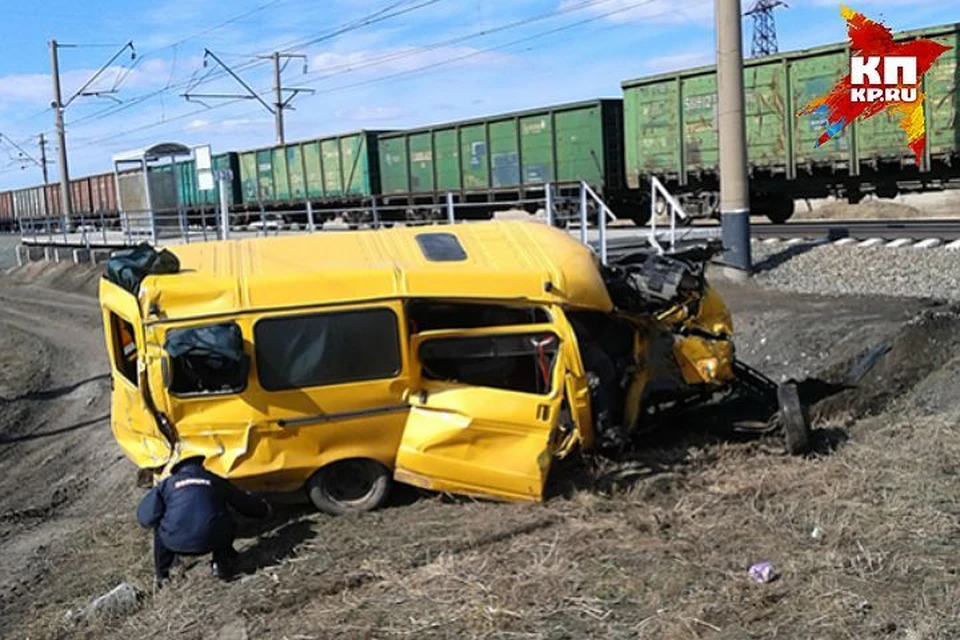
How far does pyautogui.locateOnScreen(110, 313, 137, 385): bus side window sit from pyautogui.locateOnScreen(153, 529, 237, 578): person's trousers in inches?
62.1

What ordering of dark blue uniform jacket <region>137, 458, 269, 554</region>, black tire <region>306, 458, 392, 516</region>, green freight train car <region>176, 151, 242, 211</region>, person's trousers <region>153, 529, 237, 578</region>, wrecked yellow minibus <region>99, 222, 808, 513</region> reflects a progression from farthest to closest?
green freight train car <region>176, 151, 242, 211</region>
black tire <region>306, 458, 392, 516</region>
wrecked yellow minibus <region>99, 222, 808, 513</region>
person's trousers <region>153, 529, 237, 578</region>
dark blue uniform jacket <region>137, 458, 269, 554</region>

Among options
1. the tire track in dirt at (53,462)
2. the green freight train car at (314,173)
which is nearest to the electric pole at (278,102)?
the green freight train car at (314,173)

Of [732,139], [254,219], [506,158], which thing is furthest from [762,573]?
[254,219]

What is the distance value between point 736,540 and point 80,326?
60.4ft

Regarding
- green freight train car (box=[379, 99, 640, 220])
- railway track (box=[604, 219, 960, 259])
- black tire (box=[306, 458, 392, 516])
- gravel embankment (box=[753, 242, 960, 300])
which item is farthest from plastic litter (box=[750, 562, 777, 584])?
green freight train car (box=[379, 99, 640, 220])

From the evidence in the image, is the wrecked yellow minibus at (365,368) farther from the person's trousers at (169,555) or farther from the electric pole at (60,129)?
the electric pole at (60,129)

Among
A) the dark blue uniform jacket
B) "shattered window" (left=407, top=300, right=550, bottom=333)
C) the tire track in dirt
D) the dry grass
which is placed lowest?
the tire track in dirt

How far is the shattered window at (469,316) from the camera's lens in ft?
22.9

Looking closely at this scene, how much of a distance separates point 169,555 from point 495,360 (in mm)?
2456

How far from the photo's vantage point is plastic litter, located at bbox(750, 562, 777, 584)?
5082mm

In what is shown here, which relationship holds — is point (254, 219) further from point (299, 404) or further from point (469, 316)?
point (299, 404)

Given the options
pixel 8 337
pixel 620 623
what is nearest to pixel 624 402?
pixel 620 623

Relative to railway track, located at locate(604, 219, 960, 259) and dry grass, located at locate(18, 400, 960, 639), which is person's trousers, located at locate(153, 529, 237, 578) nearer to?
A: dry grass, located at locate(18, 400, 960, 639)

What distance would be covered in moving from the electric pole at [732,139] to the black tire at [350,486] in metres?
9.39
